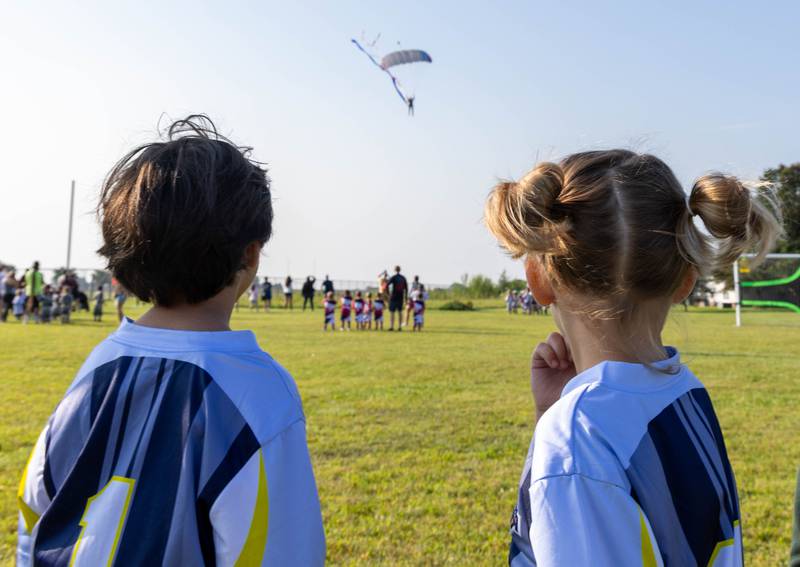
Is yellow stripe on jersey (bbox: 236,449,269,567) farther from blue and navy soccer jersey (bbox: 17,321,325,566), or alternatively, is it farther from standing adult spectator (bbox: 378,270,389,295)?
standing adult spectator (bbox: 378,270,389,295)

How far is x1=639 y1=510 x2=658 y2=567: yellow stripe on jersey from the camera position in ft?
3.80

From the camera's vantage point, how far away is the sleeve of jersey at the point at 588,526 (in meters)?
1.13

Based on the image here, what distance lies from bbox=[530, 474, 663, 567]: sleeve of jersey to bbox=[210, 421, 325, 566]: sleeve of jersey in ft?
1.53

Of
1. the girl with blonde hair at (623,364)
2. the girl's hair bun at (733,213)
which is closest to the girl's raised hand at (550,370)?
the girl with blonde hair at (623,364)

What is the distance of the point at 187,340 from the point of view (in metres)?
1.43

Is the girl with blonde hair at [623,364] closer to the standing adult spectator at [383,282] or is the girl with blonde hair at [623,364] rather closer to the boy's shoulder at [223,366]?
the boy's shoulder at [223,366]

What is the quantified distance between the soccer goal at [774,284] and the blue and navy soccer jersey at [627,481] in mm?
25508

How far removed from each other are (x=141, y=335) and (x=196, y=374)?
0.18m

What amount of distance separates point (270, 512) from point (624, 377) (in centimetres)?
74

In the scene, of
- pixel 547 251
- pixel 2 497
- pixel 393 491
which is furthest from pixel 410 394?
pixel 547 251

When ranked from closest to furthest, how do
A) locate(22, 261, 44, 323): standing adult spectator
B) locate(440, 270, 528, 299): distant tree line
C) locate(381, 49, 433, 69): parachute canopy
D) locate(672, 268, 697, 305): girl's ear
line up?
1. locate(672, 268, 697, 305): girl's ear
2. locate(22, 261, 44, 323): standing adult spectator
3. locate(381, 49, 433, 69): parachute canopy
4. locate(440, 270, 528, 299): distant tree line

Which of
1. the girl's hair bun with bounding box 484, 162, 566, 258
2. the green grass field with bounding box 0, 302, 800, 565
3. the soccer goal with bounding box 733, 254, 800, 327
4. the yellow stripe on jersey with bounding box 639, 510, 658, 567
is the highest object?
the soccer goal with bounding box 733, 254, 800, 327

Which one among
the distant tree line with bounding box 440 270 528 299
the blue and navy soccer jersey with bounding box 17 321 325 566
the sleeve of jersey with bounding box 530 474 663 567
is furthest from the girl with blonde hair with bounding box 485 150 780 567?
the distant tree line with bounding box 440 270 528 299

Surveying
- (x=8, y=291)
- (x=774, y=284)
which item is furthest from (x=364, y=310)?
(x=774, y=284)
